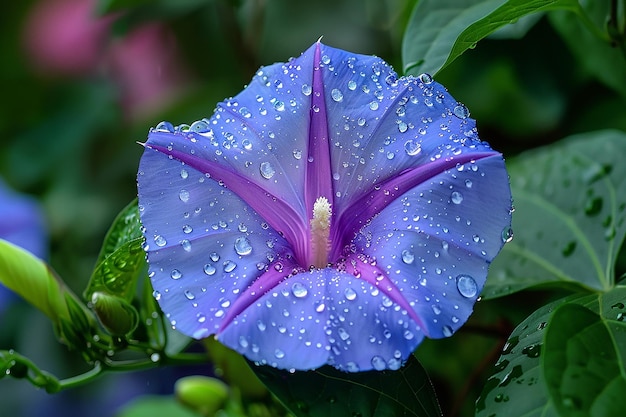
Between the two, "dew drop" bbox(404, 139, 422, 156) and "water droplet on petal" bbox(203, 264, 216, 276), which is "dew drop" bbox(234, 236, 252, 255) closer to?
"water droplet on petal" bbox(203, 264, 216, 276)

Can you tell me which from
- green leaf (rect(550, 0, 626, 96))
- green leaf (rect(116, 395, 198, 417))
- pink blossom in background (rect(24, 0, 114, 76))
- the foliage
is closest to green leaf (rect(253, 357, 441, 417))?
the foliage

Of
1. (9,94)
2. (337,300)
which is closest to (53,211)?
(9,94)

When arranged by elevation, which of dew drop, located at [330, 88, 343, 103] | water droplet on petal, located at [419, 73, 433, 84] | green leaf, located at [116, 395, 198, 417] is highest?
water droplet on petal, located at [419, 73, 433, 84]

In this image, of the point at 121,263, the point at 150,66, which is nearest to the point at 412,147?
the point at 121,263

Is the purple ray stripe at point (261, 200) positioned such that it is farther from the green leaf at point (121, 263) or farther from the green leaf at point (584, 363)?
the green leaf at point (584, 363)

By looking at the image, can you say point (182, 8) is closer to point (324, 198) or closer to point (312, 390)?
point (324, 198)

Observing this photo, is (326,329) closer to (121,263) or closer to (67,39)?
(121,263)

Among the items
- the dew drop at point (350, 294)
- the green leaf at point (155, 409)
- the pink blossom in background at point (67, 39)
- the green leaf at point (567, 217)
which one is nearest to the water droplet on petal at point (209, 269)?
the dew drop at point (350, 294)
